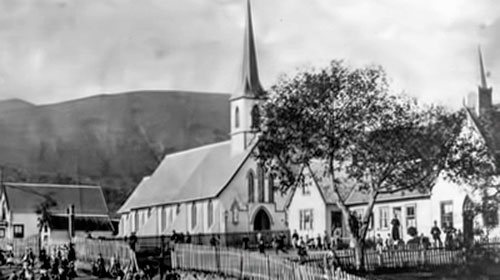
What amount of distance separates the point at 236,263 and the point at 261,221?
1.20ft

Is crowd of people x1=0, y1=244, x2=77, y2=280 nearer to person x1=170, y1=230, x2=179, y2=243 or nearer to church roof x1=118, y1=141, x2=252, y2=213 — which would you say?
church roof x1=118, y1=141, x2=252, y2=213

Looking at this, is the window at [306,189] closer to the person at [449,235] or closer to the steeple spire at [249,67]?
the steeple spire at [249,67]

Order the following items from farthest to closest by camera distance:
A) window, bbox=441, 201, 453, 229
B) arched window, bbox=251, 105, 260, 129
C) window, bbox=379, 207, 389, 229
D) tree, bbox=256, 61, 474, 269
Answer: window, bbox=379, 207, 389, 229 → arched window, bbox=251, 105, 260, 129 → tree, bbox=256, 61, 474, 269 → window, bbox=441, 201, 453, 229

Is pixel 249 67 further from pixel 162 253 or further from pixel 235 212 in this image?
pixel 162 253

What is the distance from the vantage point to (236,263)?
693 centimetres

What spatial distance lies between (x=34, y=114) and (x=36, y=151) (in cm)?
27

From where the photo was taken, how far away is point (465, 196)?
21.6 feet

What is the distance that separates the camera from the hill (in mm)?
6547

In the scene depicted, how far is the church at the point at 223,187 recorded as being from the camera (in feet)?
22.1

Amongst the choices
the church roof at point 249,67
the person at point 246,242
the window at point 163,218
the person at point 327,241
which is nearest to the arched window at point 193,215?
the window at point 163,218

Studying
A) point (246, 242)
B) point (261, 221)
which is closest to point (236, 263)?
point (246, 242)

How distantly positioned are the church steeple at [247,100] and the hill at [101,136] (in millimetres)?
108

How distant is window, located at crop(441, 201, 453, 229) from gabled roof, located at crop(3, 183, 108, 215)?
2.42 meters

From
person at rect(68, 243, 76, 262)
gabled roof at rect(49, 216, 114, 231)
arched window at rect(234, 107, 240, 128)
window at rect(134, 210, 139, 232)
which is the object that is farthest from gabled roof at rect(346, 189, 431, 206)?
person at rect(68, 243, 76, 262)
